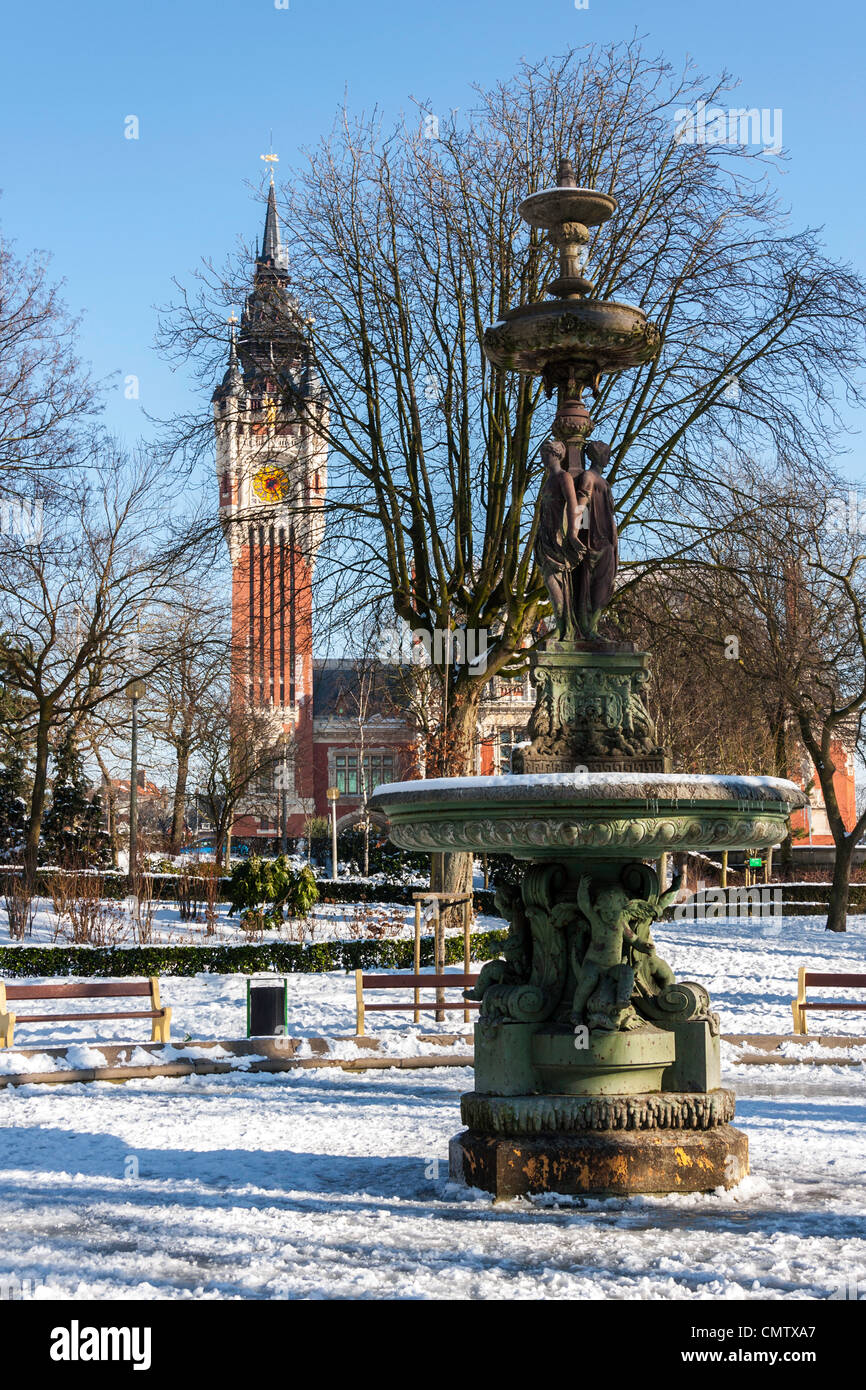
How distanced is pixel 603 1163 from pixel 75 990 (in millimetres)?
6858

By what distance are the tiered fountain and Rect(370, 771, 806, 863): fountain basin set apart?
0.03 feet

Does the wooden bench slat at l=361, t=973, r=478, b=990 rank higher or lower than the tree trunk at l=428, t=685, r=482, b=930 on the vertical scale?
lower

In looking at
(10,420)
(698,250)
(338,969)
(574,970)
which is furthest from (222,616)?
(574,970)

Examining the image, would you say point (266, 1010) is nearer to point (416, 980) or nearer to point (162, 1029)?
point (162, 1029)

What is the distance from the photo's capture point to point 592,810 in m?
6.41

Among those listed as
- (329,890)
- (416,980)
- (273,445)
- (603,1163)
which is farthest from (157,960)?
(329,890)

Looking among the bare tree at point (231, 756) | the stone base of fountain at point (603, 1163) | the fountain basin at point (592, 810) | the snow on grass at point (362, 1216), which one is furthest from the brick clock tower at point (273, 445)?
the bare tree at point (231, 756)

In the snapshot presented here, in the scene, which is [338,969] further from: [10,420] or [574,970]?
[574,970]

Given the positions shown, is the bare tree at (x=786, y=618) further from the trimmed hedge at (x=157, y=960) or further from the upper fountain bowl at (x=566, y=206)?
the upper fountain bowl at (x=566, y=206)

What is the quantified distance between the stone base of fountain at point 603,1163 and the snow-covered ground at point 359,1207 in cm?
11

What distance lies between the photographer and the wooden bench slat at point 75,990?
12148 mm

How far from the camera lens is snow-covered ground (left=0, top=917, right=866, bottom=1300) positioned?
5.52 meters

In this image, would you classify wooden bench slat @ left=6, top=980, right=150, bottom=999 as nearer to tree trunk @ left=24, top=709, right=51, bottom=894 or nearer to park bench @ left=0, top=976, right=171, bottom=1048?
park bench @ left=0, top=976, right=171, bottom=1048

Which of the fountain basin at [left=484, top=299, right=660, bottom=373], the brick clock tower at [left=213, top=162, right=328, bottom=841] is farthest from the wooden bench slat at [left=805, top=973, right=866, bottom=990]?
the brick clock tower at [left=213, top=162, right=328, bottom=841]
